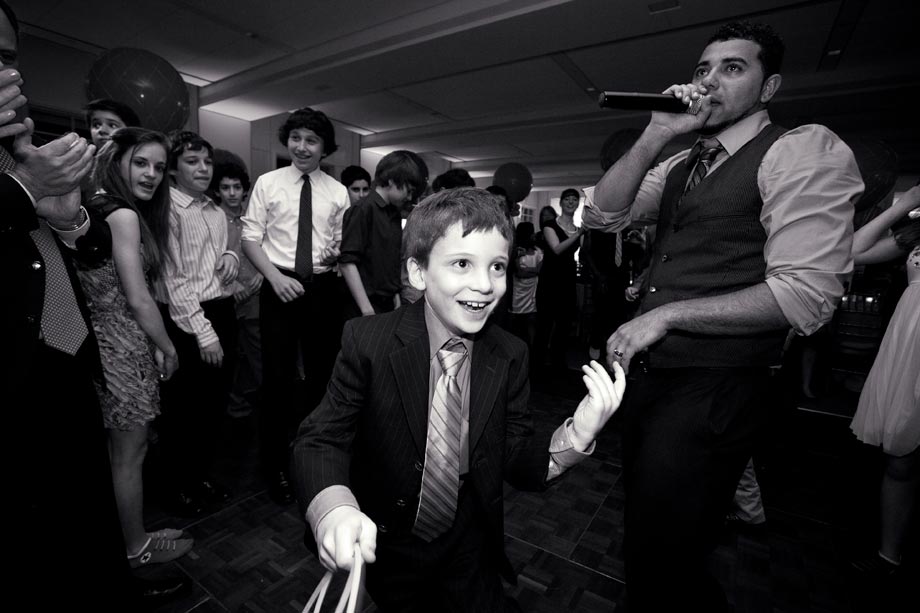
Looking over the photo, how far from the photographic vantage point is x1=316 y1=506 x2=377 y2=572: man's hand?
2.22 feet

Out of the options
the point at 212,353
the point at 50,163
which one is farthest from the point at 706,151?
the point at 212,353

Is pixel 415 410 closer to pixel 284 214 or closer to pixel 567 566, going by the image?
pixel 567 566

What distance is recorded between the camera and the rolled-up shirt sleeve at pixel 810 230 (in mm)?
1009

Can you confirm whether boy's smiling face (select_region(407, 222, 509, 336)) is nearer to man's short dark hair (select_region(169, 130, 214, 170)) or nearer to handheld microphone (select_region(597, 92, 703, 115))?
handheld microphone (select_region(597, 92, 703, 115))

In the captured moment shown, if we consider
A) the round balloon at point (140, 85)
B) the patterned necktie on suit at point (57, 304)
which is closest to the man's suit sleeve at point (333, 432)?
the patterned necktie on suit at point (57, 304)

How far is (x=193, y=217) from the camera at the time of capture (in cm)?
199

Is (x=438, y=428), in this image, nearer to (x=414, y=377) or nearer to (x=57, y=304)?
(x=414, y=377)

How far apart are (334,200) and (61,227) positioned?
1.23 meters

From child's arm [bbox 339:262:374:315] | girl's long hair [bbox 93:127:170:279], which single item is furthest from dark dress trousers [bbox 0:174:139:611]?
child's arm [bbox 339:262:374:315]

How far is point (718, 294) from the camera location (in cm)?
115

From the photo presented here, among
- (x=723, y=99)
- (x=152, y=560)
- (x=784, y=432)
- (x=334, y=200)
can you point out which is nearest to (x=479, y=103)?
(x=334, y=200)

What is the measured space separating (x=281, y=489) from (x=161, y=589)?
2.05ft

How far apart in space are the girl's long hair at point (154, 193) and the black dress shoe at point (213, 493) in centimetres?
104

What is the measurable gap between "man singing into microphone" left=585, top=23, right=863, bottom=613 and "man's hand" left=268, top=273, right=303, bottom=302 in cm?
142
